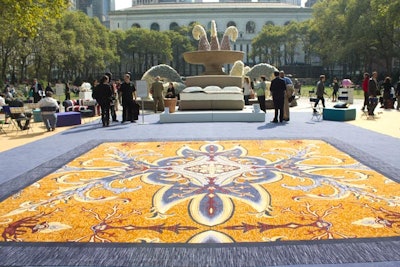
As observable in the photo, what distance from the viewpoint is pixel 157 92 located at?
57.3ft

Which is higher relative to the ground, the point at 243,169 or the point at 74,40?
the point at 74,40

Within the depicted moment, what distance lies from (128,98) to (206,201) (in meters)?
9.62

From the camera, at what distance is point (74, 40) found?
45.7m

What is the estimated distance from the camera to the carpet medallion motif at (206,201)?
4168 millimetres

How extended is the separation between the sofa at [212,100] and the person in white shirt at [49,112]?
18.4ft

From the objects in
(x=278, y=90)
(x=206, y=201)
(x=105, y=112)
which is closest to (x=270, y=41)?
(x=278, y=90)

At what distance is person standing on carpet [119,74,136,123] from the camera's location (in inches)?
551

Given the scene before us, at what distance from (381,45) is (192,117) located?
35728 mm

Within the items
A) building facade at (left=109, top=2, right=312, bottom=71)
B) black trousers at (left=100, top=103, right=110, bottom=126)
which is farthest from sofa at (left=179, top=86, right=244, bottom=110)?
building facade at (left=109, top=2, right=312, bottom=71)

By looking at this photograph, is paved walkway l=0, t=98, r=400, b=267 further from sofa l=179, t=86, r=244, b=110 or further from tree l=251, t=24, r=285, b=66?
tree l=251, t=24, r=285, b=66

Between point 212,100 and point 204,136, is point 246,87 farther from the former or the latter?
point 204,136

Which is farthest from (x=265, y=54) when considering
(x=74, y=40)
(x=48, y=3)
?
(x=48, y=3)

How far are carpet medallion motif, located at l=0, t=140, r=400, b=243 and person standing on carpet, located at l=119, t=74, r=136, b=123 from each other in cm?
632

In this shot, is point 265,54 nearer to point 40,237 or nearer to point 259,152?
point 259,152
